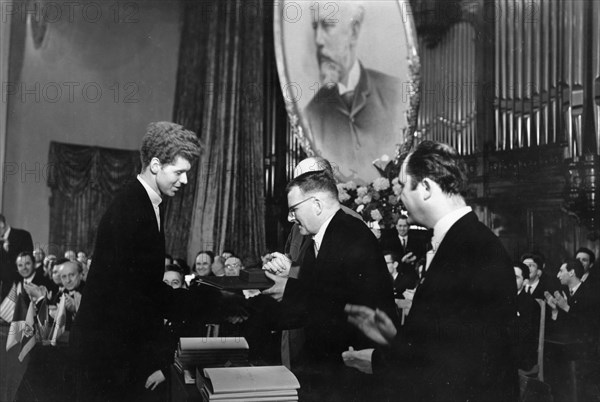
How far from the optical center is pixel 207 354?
5.76 ft

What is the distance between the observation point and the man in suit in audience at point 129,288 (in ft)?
5.77

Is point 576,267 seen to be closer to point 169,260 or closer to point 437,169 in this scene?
point 437,169

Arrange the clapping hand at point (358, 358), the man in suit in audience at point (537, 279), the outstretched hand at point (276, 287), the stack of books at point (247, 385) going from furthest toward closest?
the man in suit in audience at point (537, 279) < the clapping hand at point (358, 358) < the outstretched hand at point (276, 287) < the stack of books at point (247, 385)

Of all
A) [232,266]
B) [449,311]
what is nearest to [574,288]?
[449,311]

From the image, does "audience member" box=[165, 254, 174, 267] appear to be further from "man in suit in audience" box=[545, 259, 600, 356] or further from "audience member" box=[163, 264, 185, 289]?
"man in suit in audience" box=[545, 259, 600, 356]

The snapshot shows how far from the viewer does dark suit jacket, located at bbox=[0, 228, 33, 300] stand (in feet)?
5.98

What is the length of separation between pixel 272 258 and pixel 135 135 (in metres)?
0.67

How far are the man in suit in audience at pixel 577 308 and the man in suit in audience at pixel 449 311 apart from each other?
2.43ft

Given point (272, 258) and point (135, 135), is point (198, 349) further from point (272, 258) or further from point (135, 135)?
point (135, 135)

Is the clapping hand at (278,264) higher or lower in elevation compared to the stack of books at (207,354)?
higher

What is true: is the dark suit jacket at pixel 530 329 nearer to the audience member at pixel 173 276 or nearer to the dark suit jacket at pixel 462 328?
the dark suit jacket at pixel 462 328

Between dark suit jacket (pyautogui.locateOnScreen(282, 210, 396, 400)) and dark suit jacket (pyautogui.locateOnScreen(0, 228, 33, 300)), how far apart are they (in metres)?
0.92

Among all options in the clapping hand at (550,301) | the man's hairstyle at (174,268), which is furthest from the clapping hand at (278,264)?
the clapping hand at (550,301)

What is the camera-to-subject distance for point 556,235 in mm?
2408
